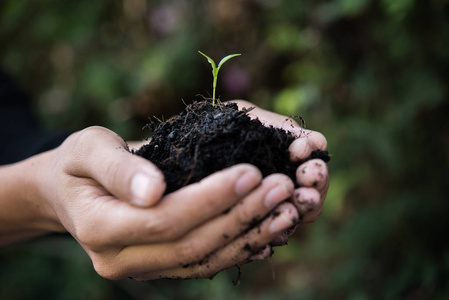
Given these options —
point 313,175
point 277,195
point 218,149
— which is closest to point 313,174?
point 313,175

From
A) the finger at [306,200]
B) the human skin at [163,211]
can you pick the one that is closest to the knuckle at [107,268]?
the human skin at [163,211]

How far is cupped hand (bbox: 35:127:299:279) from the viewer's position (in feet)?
→ 2.56

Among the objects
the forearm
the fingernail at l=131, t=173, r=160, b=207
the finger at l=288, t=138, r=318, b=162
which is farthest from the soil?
the forearm

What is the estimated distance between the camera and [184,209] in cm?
79

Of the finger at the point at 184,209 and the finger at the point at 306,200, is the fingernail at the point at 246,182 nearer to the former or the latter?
the finger at the point at 184,209

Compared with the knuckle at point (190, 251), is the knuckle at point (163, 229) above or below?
above

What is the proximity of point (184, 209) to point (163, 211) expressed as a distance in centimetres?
4

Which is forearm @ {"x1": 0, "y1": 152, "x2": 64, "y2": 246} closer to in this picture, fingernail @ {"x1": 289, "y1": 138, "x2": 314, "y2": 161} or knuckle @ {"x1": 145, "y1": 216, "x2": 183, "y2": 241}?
knuckle @ {"x1": 145, "y1": 216, "x2": 183, "y2": 241}

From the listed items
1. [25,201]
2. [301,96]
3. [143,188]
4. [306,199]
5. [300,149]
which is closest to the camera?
[143,188]

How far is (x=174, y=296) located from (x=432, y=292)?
205 cm

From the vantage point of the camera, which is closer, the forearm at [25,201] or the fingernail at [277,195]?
the fingernail at [277,195]

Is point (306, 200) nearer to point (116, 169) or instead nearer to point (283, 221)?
point (283, 221)

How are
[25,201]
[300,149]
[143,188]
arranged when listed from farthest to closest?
1. [25,201]
2. [300,149]
3. [143,188]

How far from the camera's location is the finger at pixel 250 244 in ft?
2.72
